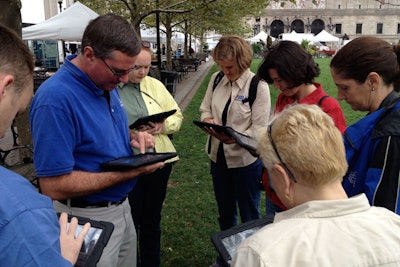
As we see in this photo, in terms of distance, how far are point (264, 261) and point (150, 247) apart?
2.36 m

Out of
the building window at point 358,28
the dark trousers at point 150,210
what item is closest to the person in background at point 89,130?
the dark trousers at point 150,210

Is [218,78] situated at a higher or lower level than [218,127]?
higher

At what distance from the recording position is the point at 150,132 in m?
2.95

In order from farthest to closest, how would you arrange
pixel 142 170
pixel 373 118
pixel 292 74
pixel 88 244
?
pixel 292 74, pixel 142 170, pixel 373 118, pixel 88 244

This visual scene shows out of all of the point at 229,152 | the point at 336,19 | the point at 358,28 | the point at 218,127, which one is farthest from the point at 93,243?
the point at 358,28

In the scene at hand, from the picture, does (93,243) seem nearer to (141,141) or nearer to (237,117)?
(141,141)

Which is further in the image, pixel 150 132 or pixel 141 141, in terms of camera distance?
pixel 150 132

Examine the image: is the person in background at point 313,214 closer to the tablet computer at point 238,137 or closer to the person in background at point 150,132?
the tablet computer at point 238,137

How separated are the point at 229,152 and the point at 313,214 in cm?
198

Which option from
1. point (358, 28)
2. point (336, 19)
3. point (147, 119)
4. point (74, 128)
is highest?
point (336, 19)

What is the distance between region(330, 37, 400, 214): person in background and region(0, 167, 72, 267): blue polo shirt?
4.62 ft

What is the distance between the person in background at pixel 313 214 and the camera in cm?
115

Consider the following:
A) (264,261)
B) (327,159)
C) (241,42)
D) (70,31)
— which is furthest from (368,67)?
(70,31)

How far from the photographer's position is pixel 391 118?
1.74 metres
